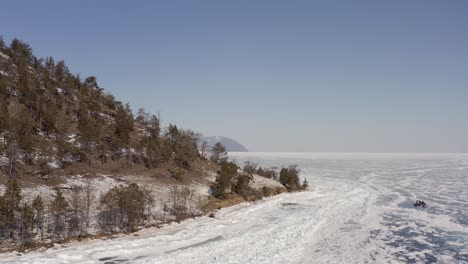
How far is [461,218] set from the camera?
4378cm

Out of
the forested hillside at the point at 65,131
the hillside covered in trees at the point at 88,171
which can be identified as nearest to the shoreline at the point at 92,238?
the hillside covered in trees at the point at 88,171

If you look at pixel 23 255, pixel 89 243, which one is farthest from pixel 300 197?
pixel 23 255

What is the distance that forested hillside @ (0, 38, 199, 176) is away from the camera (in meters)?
48.6

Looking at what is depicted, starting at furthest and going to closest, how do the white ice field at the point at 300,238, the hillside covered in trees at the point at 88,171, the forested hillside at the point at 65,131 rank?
1. the forested hillside at the point at 65,131
2. the hillside covered in trees at the point at 88,171
3. the white ice field at the point at 300,238

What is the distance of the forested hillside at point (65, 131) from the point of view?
4856cm

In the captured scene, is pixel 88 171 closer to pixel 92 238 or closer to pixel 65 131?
pixel 65 131

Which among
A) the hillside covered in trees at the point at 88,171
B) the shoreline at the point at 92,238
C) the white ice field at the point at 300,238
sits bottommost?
the white ice field at the point at 300,238

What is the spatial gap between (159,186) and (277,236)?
22.5 meters

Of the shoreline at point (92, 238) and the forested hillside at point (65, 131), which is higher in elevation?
the forested hillside at point (65, 131)

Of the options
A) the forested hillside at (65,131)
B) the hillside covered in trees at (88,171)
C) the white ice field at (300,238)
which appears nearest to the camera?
the white ice field at (300,238)

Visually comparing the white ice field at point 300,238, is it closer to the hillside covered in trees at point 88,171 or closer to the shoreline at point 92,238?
the shoreline at point 92,238

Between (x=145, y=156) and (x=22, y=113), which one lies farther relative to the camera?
(x=145, y=156)

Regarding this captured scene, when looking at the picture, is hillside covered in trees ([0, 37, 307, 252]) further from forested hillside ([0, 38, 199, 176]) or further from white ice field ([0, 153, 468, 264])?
white ice field ([0, 153, 468, 264])

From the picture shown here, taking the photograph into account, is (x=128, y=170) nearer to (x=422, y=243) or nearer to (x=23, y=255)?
(x=23, y=255)
